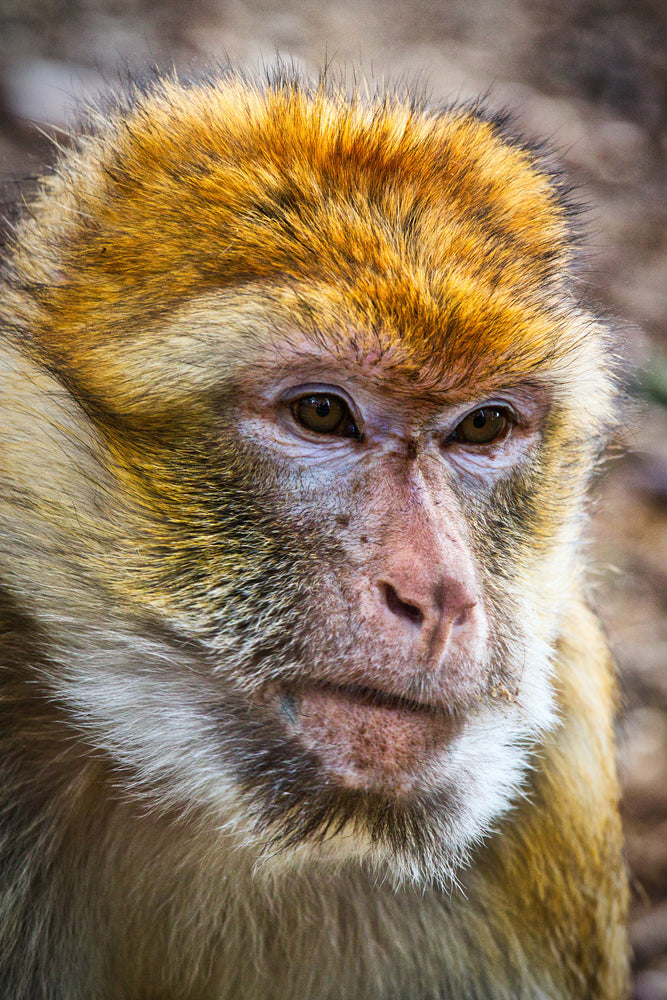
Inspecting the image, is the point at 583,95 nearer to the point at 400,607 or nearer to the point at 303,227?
the point at 303,227

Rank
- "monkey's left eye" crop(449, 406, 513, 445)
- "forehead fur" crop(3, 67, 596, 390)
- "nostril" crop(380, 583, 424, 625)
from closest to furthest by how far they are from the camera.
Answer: "nostril" crop(380, 583, 424, 625) < "forehead fur" crop(3, 67, 596, 390) < "monkey's left eye" crop(449, 406, 513, 445)

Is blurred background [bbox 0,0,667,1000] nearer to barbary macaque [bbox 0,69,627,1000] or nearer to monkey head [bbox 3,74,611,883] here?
barbary macaque [bbox 0,69,627,1000]

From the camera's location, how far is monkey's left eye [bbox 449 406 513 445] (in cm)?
264

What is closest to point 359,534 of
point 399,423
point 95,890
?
point 399,423

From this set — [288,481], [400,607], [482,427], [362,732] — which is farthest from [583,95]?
[362,732]

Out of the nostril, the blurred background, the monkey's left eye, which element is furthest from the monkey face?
the blurred background

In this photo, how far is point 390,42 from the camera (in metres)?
6.59

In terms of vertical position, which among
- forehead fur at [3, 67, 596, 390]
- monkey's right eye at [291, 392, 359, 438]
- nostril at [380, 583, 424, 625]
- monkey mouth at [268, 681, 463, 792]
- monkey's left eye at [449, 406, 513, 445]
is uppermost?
forehead fur at [3, 67, 596, 390]

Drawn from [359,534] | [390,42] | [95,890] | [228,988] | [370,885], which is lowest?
[228,988]

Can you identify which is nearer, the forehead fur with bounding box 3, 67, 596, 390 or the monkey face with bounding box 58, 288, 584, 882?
the monkey face with bounding box 58, 288, 584, 882

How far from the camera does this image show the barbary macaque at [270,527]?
7.23 ft

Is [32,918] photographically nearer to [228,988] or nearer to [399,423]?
[228,988]

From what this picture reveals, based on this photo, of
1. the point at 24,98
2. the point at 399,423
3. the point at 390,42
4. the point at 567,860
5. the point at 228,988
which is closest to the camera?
the point at 399,423

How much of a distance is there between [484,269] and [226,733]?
1.18 meters
